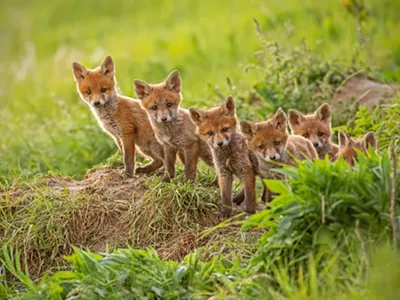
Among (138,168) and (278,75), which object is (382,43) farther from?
(138,168)

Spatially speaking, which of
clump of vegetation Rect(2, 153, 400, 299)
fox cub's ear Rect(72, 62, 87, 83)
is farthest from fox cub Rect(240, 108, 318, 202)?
fox cub's ear Rect(72, 62, 87, 83)

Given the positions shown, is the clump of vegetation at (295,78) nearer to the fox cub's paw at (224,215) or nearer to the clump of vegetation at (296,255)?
the fox cub's paw at (224,215)

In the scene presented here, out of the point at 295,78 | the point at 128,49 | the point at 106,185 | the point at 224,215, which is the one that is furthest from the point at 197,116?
the point at 128,49

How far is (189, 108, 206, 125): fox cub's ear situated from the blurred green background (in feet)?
7.55

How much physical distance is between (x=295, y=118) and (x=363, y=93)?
1.97m

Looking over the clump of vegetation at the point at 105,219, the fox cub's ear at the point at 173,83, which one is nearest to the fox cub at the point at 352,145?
the clump of vegetation at the point at 105,219

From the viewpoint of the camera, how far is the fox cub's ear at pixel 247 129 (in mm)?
8070

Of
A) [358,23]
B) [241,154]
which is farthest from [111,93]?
[358,23]

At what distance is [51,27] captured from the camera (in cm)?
2356

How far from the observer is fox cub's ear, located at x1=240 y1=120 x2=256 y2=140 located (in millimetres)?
8070

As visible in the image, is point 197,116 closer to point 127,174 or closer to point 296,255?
point 127,174

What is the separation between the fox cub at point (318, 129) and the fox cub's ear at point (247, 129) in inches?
54.0

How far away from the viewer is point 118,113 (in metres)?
9.35

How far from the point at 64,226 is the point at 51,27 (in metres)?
16.2
